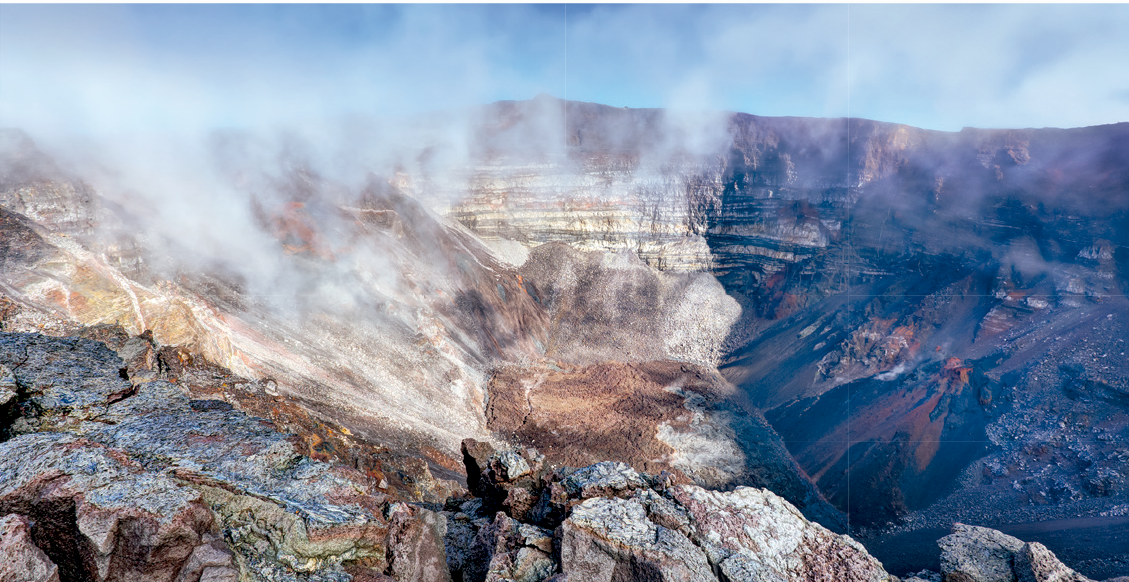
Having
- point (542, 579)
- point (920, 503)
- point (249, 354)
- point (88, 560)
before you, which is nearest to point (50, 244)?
point (249, 354)

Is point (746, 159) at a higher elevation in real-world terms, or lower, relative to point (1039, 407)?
higher

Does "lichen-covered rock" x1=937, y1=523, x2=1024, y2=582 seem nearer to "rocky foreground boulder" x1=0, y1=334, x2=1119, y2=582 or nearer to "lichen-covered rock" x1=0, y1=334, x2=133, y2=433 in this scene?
"rocky foreground boulder" x1=0, y1=334, x2=1119, y2=582

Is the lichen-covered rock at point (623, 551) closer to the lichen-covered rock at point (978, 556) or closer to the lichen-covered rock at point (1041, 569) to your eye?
the lichen-covered rock at point (978, 556)

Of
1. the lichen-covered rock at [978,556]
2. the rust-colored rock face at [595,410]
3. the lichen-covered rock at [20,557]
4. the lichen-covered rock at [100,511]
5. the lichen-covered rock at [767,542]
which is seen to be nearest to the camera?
the lichen-covered rock at [20,557]

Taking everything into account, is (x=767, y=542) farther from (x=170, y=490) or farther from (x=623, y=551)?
(x=170, y=490)

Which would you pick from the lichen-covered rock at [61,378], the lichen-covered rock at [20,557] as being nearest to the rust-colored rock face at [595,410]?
the lichen-covered rock at [61,378]

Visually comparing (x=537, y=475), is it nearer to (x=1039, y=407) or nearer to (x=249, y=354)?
(x=249, y=354)
